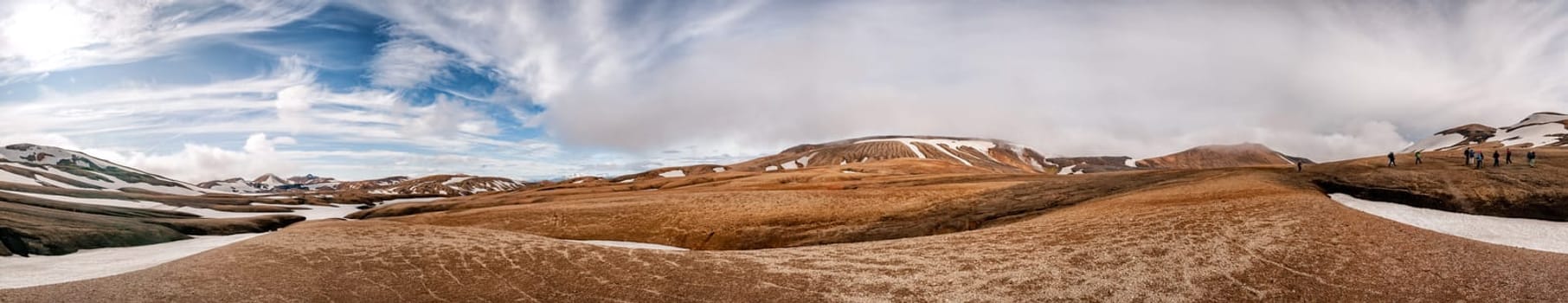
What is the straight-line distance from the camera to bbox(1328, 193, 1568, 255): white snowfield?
79.0 feet

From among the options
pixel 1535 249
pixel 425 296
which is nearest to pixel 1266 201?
pixel 1535 249

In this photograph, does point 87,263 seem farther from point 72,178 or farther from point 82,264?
point 72,178

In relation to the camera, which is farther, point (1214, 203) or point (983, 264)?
point (1214, 203)

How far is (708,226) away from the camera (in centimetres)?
4662

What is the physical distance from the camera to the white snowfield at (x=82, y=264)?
19.2m

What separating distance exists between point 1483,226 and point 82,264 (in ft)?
202

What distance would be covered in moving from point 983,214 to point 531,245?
2923cm

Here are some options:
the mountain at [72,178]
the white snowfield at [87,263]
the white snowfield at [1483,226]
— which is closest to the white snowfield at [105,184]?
the mountain at [72,178]

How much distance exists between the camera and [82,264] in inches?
933

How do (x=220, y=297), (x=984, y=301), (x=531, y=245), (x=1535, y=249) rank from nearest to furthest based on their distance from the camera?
1. (x=984, y=301)
2. (x=220, y=297)
3. (x=1535, y=249)
4. (x=531, y=245)

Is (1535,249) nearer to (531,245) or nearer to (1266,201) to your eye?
(1266,201)

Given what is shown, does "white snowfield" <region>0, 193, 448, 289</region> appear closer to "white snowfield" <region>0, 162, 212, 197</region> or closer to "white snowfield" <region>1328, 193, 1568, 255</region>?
"white snowfield" <region>1328, 193, 1568, 255</region>

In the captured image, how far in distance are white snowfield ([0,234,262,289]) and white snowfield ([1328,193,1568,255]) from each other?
169 feet

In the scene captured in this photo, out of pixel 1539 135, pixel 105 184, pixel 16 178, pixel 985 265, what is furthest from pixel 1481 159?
pixel 1539 135
